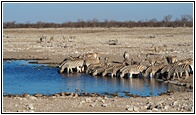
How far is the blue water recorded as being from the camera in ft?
43.9

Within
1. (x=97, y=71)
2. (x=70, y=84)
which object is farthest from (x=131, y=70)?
(x=70, y=84)

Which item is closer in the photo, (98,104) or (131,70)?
(98,104)

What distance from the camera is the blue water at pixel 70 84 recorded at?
1339 cm

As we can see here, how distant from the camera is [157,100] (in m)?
11.2

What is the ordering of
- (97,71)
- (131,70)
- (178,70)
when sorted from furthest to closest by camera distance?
1. (97,71)
2. (131,70)
3. (178,70)

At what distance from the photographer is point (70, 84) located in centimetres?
1466

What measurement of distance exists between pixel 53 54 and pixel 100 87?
38.3 ft

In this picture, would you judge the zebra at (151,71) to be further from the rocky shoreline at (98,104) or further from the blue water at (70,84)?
the rocky shoreline at (98,104)

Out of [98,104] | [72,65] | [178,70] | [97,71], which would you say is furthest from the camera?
[72,65]

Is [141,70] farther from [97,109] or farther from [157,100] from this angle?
[97,109]

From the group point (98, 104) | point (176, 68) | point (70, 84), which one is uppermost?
point (176, 68)

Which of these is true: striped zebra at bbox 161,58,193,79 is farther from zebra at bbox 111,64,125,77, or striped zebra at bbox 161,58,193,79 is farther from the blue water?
zebra at bbox 111,64,125,77

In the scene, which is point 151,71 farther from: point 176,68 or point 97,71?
point 97,71

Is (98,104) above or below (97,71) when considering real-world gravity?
below
